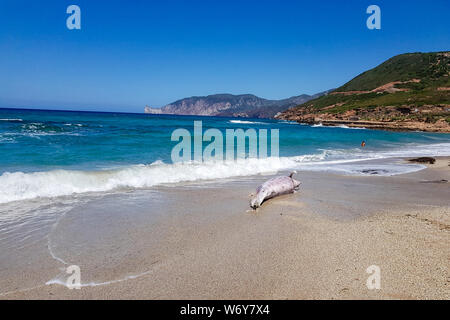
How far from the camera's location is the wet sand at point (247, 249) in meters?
3.55

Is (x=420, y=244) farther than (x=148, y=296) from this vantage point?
Yes

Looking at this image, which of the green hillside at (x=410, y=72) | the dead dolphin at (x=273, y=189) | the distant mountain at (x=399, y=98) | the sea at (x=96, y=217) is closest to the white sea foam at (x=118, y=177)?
the sea at (x=96, y=217)

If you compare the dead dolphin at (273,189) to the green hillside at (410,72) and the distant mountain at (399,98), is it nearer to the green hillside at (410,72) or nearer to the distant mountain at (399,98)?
the distant mountain at (399,98)

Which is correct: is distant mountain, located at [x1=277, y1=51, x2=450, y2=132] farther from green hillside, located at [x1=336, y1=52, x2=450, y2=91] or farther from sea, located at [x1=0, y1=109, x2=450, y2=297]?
sea, located at [x1=0, y1=109, x2=450, y2=297]

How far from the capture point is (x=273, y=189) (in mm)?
8141

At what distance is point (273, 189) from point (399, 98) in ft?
292

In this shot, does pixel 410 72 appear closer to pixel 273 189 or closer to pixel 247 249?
pixel 273 189

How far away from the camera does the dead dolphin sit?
730cm

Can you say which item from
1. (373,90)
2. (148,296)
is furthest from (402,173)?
(373,90)

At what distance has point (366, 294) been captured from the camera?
3404mm

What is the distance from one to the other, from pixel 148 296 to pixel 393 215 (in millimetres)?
5790

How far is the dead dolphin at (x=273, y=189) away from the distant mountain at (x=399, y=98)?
52.1 meters

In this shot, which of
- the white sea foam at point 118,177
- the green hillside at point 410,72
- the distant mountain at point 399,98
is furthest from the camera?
the green hillside at point 410,72
